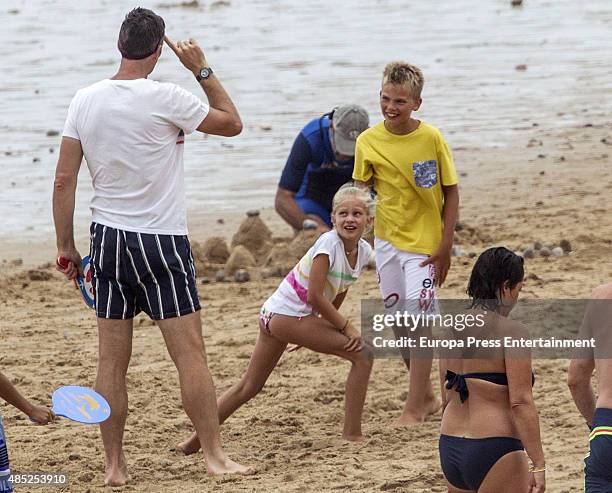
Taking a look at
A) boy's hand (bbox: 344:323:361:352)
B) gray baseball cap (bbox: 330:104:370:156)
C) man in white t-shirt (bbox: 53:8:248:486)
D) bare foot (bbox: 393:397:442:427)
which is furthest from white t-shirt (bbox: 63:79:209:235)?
gray baseball cap (bbox: 330:104:370:156)

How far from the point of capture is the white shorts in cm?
725

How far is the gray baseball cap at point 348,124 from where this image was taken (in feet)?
27.1

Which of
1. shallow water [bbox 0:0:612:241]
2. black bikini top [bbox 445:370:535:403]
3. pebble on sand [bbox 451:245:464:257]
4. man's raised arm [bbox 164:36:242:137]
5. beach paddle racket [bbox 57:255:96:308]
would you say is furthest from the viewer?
shallow water [bbox 0:0:612:241]

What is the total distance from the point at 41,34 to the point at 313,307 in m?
21.8

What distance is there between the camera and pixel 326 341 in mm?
6914

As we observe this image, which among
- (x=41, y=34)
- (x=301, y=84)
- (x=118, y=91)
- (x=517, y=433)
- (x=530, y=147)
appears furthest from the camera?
(x=41, y=34)

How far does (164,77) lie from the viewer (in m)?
20.7

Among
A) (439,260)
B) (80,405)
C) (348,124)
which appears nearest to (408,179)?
(439,260)

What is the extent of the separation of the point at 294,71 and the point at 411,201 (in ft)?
46.7

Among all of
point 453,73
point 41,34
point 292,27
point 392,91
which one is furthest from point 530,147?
point 41,34

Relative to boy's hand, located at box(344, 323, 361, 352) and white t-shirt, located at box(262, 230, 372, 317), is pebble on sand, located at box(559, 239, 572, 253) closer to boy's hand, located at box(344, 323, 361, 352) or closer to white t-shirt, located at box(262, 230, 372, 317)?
white t-shirt, located at box(262, 230, 372, 317)

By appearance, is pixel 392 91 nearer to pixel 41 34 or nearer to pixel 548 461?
pixel 548 461

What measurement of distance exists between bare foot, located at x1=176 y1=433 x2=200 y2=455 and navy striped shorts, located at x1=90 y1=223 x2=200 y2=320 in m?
0.86

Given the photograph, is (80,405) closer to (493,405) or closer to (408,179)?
(493,405)
